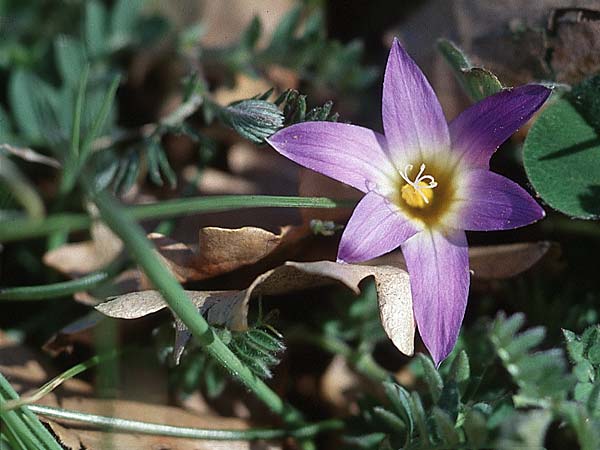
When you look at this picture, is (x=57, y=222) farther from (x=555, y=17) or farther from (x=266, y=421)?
(x=555, y=17)

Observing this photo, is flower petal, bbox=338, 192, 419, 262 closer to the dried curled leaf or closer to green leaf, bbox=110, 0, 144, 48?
the dried curled leaf

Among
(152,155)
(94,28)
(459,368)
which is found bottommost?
(459,368)

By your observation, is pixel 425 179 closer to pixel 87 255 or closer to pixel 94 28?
pixel 87 255

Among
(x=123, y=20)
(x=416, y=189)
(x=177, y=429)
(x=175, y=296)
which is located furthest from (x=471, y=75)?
(x=123, y=20)

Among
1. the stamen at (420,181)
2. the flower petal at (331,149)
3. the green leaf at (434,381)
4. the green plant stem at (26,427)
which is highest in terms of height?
the flower petal at (331,149)

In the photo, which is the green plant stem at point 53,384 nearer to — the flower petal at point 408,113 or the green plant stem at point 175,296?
the green plant stem at point 175,296

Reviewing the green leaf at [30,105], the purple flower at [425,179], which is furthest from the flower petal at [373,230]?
the green leaf at [30,105]

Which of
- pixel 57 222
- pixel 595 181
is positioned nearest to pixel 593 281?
pixel 595 181
